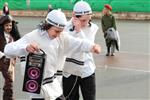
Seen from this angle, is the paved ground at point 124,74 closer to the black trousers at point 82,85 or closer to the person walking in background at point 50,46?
the black trousers at point 82,85

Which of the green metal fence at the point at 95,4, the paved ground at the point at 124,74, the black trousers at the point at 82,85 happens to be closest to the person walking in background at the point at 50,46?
the black trousers at the point at 82,85

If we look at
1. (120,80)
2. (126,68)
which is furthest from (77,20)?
(126,68)

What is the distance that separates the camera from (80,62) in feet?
21.1

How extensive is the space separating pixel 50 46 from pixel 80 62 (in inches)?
48.3

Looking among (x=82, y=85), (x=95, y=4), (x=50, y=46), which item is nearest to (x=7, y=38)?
(x=82, y=85)

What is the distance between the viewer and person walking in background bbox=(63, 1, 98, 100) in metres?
6.30

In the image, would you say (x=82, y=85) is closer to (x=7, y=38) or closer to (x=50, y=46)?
(x=50, y=46)

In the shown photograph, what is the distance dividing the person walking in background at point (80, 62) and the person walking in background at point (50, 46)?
0.87 meters

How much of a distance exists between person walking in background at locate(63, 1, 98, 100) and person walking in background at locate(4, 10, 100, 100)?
870 millimetres

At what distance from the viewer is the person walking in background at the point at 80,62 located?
20.7ft

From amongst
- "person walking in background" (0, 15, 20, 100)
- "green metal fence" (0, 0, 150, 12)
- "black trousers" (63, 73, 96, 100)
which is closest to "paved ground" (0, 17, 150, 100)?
"person walking in background" (0, 15, 20, 100)

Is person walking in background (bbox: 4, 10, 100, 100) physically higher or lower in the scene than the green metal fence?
higher

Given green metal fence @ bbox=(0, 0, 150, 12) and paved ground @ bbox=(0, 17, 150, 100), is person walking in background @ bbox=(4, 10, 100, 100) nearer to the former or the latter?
paved ground @ bbox=(0, 17, 150, 100)

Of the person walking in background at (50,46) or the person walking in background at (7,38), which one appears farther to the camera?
the person walking in background at (7,38)
